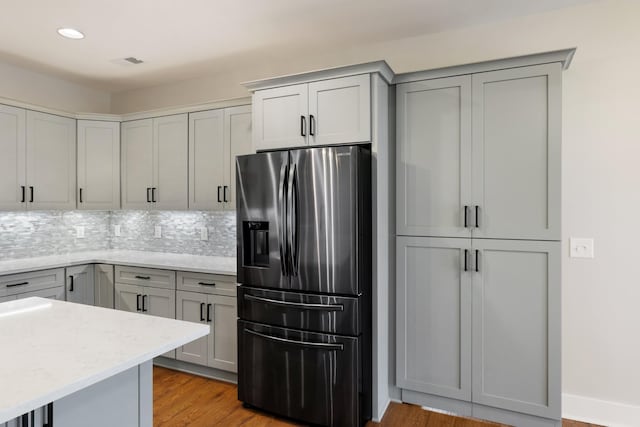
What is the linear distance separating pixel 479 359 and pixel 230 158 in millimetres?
2463

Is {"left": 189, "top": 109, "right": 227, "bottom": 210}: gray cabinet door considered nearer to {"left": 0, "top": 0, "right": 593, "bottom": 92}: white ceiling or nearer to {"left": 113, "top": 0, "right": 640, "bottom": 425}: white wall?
{"left": 0, "top": 0, "right": 593, "bottom": 92}: white ceiling

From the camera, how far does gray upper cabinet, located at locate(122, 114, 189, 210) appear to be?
3656 mm

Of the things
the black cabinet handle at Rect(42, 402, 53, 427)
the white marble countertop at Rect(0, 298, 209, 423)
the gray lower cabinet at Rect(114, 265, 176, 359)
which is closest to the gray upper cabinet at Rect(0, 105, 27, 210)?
the gray lower cabinet at Rect(114, 265, 176, 359)

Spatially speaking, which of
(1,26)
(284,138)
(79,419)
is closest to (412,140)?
(284,138)

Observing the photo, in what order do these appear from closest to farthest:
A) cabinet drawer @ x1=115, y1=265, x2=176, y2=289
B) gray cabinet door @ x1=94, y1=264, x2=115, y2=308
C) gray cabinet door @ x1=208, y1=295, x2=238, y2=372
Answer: gray cabinet door @ x1=208, y1=295, x2=238, y2=372, cabinet drawer @ x1=115, y1=265, x2=176, y2=289, gray cabinet door @ x1=94, y1=264, x2=115, y2=308

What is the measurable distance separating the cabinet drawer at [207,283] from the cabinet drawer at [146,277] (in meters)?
0.11

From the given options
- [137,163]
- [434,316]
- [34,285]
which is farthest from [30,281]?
[434,316]

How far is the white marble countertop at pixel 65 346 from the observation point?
98 cm

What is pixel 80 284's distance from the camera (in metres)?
3.55

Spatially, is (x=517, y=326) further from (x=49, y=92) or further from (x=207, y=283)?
(x=49, y=92)

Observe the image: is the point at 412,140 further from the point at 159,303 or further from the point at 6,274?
the point at 6,274

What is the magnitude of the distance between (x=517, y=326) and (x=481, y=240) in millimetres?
565

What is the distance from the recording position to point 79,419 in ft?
3.80

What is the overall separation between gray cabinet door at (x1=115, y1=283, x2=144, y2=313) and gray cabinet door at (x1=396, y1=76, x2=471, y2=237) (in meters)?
2.34
